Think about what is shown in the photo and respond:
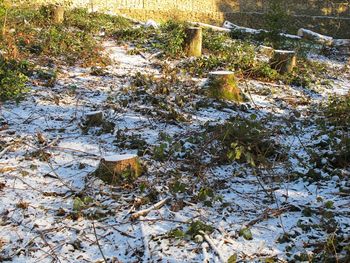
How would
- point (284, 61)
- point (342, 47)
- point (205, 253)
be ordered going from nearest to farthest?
1. point (205, 253)
2. point (284, 61)
3. point (342, 47)

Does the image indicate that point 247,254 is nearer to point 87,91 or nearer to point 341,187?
point 341,187

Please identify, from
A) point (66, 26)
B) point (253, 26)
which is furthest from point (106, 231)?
point (253, 26)

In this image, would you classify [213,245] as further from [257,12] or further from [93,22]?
[257,12]

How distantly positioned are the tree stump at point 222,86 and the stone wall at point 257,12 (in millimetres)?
12168

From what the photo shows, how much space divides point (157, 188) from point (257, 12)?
18.6 meters

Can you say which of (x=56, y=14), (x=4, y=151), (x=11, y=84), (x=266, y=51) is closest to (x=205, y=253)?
(x=4, y=151)

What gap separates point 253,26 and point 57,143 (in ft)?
56.9

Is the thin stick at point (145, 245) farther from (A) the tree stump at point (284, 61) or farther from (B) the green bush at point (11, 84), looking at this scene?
(A) the tree stump at point (284, 61)

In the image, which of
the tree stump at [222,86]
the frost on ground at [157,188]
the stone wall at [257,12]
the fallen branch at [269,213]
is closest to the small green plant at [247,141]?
the frost on ground at [157,188]

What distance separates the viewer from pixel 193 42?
9.93m

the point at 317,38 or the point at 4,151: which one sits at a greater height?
the point at 317,38

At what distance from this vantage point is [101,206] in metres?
3.82

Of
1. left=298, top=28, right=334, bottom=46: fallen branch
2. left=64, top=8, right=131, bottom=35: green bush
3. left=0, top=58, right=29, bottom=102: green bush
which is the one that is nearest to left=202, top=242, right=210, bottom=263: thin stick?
left=0, top=58, right=29, bottom=102: green bush

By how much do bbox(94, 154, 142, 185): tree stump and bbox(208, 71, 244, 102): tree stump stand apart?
327cm
